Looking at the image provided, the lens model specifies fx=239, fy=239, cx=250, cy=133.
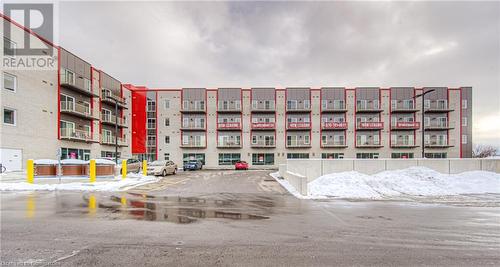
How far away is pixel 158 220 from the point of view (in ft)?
23.9

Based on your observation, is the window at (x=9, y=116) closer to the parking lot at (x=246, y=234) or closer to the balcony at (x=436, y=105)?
the parking lot at (x=246, y=234)

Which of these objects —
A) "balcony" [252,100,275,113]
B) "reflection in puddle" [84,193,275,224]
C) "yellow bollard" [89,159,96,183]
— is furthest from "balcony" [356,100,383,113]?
"yellow bollard" [89,159,96,183]

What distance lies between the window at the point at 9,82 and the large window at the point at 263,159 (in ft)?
106

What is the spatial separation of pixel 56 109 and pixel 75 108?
6.59ft

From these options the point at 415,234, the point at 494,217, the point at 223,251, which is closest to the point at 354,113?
the point at 494,217

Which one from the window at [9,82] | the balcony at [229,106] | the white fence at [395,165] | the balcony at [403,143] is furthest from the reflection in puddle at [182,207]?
the balcony at [403,143]

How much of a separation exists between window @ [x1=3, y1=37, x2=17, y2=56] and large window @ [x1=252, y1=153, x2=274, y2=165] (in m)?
33.4

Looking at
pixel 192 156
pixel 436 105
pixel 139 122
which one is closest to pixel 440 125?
pixel 436 105

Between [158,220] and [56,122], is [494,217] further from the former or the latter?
[56,122]

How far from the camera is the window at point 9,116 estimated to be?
21275mm

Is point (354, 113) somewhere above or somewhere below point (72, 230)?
above

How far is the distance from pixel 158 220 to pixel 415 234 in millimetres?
7176

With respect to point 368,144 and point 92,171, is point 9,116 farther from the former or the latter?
point 368,144

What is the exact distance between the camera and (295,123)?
4256 centimetres
